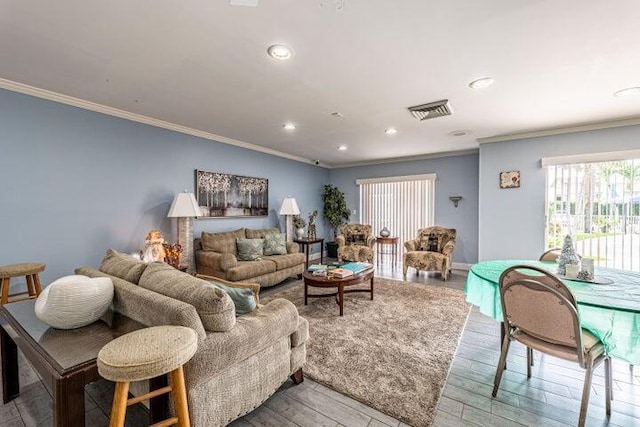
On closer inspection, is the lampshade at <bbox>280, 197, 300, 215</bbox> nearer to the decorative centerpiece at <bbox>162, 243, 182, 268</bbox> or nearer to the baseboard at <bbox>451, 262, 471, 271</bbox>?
the decorative centerpiece at <bbox>162, 243, 182, 268</bbox>

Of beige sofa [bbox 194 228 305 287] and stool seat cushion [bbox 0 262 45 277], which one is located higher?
stool seat cushion [bbox 0 262 45 277]

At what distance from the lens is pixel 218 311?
148cm

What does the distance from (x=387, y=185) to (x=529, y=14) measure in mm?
5104

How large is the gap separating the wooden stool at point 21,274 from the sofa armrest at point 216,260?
173cm

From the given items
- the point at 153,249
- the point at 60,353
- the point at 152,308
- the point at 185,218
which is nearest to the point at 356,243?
the point at 185,218

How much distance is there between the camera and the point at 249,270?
12.7 feet

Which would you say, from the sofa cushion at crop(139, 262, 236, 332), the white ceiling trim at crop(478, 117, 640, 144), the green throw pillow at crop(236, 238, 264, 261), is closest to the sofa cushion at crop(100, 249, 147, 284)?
the sofa cushion at crop(139, 262, 236, 332)

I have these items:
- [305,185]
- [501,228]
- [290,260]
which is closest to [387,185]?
[305,185]

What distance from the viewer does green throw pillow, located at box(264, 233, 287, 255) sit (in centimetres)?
477

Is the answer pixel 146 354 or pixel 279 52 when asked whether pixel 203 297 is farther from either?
pixel 279 52

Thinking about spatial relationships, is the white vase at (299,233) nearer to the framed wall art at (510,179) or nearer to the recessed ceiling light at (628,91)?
the framed wall art at (510,179)

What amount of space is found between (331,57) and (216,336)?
2144 millimetres

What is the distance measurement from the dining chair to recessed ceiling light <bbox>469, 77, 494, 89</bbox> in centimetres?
184

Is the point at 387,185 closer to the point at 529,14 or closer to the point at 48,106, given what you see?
the point at 529,14
